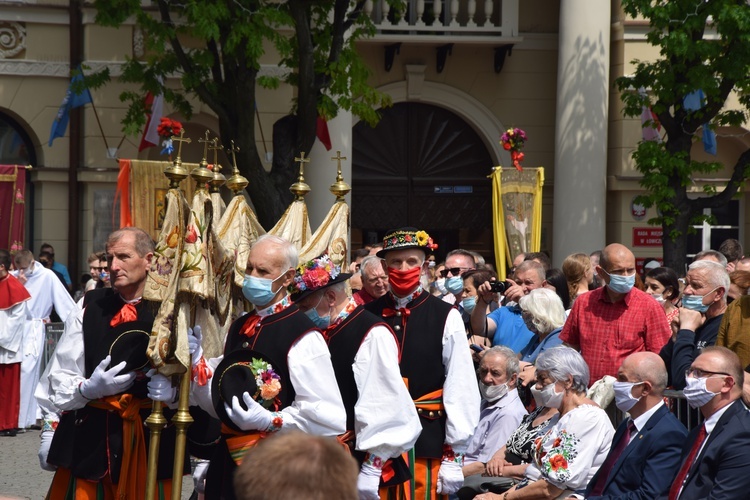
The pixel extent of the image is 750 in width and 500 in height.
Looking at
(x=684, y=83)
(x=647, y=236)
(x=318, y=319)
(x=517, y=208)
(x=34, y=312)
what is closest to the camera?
(x=318, y=319)

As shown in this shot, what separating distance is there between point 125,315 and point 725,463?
9.53 ft

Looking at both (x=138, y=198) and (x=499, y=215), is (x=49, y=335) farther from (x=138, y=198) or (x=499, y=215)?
(x=499, y=215)

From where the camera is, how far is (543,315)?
820 centimetres

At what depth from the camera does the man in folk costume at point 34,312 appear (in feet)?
44.1

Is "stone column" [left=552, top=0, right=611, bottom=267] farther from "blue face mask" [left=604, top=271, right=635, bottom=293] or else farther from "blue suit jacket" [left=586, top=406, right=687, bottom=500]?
"blue suit jacket" [left=586, top=406, right=687, bottom=500]

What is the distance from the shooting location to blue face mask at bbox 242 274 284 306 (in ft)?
18.1

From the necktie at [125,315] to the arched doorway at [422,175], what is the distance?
1540 cm

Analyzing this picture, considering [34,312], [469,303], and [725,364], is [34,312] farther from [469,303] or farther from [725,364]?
[725,364]

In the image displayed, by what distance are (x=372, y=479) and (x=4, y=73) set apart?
1510 cm

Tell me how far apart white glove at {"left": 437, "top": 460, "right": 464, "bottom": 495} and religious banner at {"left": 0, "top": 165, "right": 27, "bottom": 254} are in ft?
42.3

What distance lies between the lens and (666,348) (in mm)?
7430

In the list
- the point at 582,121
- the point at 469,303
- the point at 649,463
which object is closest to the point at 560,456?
the point at 649,463

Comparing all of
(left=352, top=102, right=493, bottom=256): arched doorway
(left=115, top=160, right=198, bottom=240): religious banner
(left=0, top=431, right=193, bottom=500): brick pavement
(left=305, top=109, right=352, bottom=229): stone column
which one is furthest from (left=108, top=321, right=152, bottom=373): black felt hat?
(left=352, top=102, right=493, bottom=256): arched doorway

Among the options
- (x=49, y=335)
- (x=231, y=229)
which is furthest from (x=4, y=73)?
(x=231, y=229)
